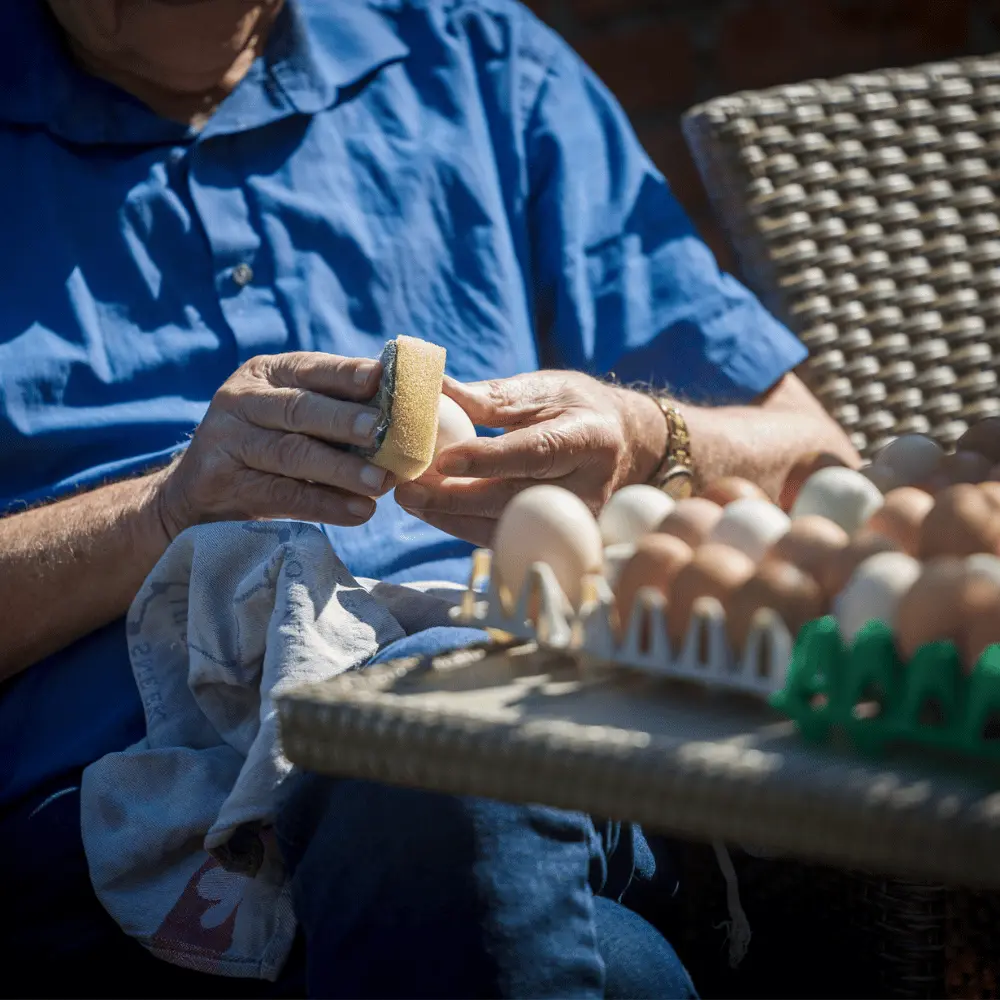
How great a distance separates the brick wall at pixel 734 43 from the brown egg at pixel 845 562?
157cm

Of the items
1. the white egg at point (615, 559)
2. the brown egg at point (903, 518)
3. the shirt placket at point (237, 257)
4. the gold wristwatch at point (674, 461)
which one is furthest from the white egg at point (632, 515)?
the shirt placket at point (237, 257)

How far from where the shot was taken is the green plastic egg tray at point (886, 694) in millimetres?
492

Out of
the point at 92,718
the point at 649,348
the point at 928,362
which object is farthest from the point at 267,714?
the point at 928,362

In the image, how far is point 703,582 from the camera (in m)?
0.57

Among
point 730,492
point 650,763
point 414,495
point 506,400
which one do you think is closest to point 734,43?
point 506,400

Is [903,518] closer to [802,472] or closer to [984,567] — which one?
[984,567]

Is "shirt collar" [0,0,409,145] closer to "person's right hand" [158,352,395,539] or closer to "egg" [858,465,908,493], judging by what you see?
"person's right hand" [158,352,395,539]

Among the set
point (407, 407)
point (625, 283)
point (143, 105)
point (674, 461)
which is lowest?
point (674, 461)

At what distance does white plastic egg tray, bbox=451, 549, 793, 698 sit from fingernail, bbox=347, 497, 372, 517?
0.25 meters

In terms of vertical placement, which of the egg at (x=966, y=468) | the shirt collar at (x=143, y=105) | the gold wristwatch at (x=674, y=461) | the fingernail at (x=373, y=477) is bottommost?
the gold wristwatch at (x=674, y=461)

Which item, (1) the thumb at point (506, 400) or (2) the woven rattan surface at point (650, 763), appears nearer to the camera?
(2) the woven rattan surface at point (650, 763)

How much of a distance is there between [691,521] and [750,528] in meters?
0.03

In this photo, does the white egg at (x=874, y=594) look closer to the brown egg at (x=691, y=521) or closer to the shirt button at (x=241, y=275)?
the brown egg at (x=691, y=521)

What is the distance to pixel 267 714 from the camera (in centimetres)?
74
